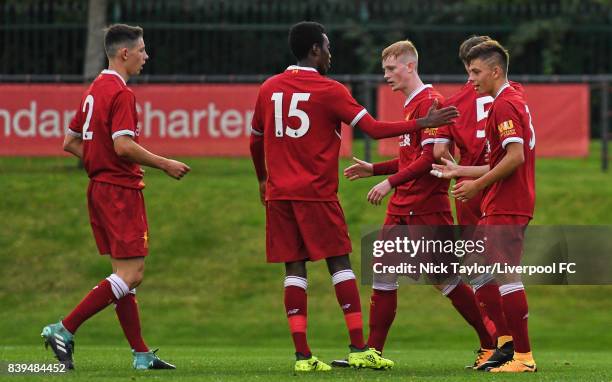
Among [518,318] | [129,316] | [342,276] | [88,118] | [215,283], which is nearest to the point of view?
[518,318]

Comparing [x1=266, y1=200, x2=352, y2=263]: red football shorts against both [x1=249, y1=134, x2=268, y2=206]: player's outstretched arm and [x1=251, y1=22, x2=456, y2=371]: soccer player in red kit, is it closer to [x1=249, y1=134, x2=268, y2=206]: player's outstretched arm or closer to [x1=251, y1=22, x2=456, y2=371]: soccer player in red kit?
[x1=251, y1=22, x2=456, y2=371]: soccer player in red kit

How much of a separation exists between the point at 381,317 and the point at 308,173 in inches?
56.8

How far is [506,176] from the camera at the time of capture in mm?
10000

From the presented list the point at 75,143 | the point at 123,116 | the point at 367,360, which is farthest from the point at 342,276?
the point at 75,143

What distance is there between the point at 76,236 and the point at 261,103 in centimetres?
959

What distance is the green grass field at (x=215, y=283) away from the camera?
16781 mm

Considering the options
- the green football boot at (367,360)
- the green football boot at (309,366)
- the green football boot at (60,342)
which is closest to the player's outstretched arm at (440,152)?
the green football boot at (367,360)

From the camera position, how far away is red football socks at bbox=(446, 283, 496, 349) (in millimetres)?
11156

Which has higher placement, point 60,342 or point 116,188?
point 116,188

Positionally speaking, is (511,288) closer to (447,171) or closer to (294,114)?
(447,171)

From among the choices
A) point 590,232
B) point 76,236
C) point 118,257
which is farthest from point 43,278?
point 118,257

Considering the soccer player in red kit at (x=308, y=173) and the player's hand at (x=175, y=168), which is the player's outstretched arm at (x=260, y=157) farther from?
the player's hand at (x=175, y=168)

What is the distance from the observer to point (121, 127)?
1013 cm

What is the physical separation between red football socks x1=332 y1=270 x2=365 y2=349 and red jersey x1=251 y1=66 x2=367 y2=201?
0.56m
